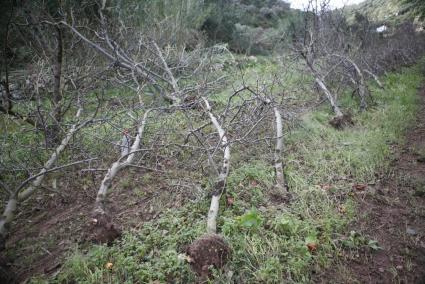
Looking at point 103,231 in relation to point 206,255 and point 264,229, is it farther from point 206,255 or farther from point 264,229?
point 264,229

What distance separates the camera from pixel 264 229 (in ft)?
9.78

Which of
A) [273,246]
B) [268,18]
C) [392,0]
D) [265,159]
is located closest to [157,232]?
[273,246]

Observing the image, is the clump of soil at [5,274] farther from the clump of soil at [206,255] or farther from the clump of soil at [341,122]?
the clump of soil at [341,122]

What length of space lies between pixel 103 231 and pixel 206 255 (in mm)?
1148

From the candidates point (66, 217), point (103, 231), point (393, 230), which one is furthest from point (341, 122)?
point (66, 217)

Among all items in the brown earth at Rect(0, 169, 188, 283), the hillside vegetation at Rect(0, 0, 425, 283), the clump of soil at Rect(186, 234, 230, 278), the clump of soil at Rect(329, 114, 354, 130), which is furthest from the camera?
the clump of soil at Rect(329, 114, 354, 130)

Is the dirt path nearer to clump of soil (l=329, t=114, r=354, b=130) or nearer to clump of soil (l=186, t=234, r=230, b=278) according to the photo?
clump of soil (l=186, t=234, r=230, b=278)

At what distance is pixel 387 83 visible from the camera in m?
8.66

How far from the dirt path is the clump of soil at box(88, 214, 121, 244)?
78.5 inches

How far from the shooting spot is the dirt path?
2.52 metres

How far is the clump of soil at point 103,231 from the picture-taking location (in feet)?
9.69

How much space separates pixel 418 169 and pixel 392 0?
2698cm

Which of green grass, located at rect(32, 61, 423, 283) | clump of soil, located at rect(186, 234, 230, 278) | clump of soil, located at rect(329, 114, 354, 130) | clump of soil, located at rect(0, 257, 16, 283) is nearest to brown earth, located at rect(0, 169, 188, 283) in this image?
clump of soil, located at rect(0, 257, 16, 283)

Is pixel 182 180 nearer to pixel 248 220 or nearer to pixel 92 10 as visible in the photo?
pixel 248 220
